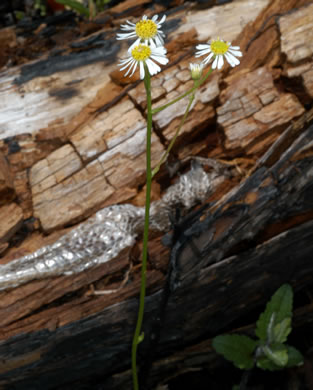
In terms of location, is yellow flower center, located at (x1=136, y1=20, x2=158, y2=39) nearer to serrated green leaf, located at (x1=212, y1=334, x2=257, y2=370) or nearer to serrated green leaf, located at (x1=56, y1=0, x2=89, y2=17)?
serrated green leaf, located at (x1=212, y1=334, x2=257, y2=370)

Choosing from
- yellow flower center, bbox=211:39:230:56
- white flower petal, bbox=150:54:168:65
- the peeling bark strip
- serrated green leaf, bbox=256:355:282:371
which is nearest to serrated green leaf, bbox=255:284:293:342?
serrated green leaf, bbox=256:355:282:371

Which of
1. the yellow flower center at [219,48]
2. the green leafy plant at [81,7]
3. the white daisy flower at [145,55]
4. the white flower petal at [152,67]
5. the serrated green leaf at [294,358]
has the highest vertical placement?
the green leafy plant at [81,7]

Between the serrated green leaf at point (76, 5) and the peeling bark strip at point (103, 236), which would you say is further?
the serrated green leaf at point (76, 5)

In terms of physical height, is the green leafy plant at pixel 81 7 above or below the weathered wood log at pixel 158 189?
above

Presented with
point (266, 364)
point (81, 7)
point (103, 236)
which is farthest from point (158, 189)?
point (81, 7)

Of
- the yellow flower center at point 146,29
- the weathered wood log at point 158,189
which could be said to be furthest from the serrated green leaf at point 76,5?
the yellow flower center at point 146,29

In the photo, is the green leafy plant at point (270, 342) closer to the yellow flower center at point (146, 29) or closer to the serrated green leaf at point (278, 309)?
the serrated green leaf at point (278, 309)
